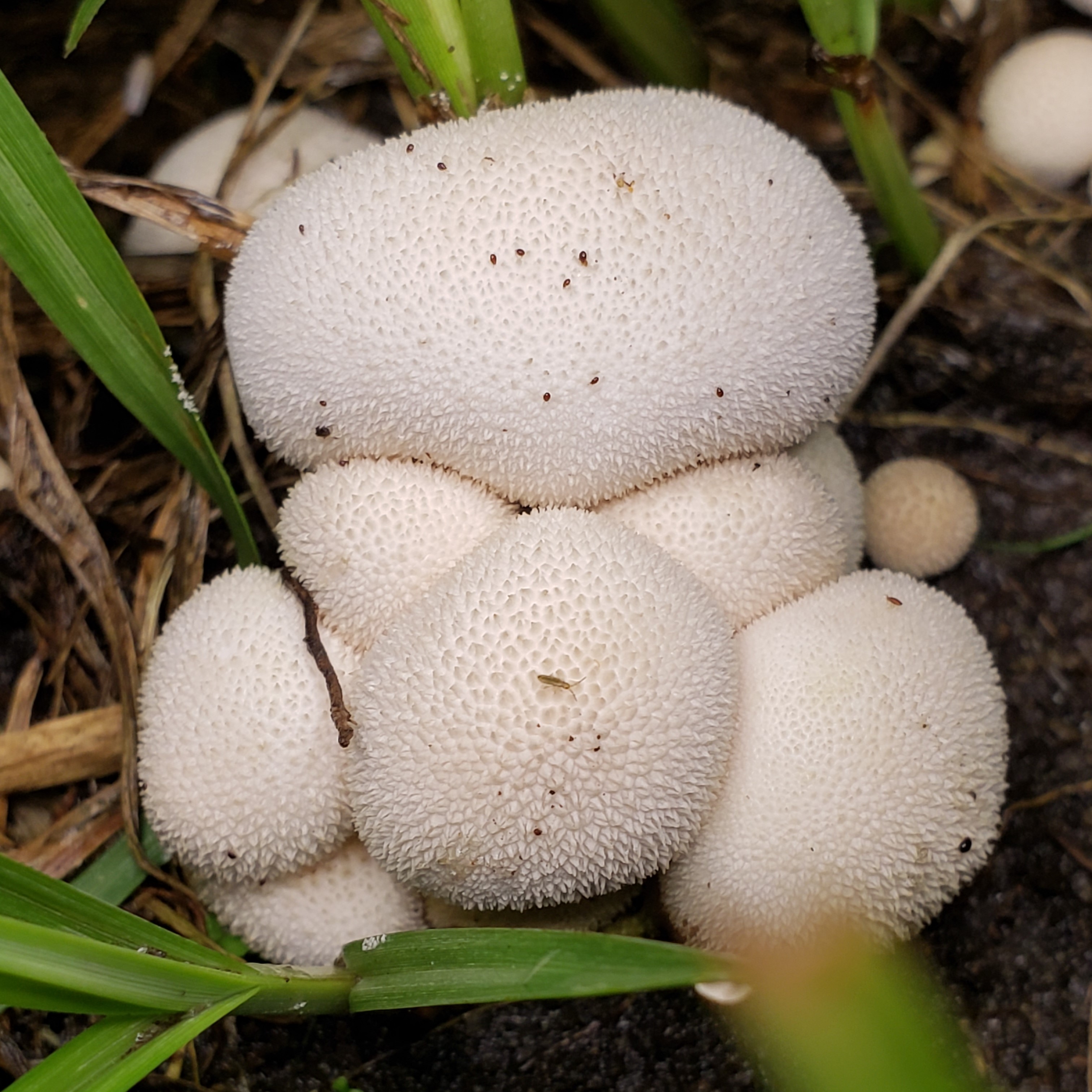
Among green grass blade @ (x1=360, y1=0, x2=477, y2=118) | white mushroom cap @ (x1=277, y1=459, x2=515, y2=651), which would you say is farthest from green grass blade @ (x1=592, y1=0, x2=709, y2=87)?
white mushroom cap @ (x1=277, y1=459, x2=515, y2=651)

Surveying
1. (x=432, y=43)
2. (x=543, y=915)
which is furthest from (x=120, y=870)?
(x=432, y=43)

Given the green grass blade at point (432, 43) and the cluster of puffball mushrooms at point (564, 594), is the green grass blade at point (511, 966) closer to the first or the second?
the cluster of puffball mushrooms at point (564, 594)

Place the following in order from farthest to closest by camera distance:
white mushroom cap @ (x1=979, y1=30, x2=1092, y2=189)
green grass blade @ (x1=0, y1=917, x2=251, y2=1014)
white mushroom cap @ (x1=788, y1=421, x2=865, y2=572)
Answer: white mushroom cap @ (x1=979, y1=30, x2=1092, y2=189)
white mushroom cap @ (x1=788, y1=421, x2=865, y2=572)
green grass blade @ (x1=0, y1=917, x2=251, y2=1014)

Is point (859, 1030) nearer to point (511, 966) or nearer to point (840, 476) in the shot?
point (511, 966)

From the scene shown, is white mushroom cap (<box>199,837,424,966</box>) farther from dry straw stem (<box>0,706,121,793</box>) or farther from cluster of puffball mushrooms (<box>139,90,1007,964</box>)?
dry straw stem (<box>0,706,121,793</box>)

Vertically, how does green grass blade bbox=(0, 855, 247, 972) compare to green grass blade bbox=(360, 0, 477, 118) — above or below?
below

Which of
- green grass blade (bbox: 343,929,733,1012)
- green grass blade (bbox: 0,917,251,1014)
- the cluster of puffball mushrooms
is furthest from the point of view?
the cluster of puffball mushrooms

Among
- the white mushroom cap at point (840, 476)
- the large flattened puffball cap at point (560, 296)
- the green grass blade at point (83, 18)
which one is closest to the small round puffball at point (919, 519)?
the white mushroom cap at point (840, 476)
